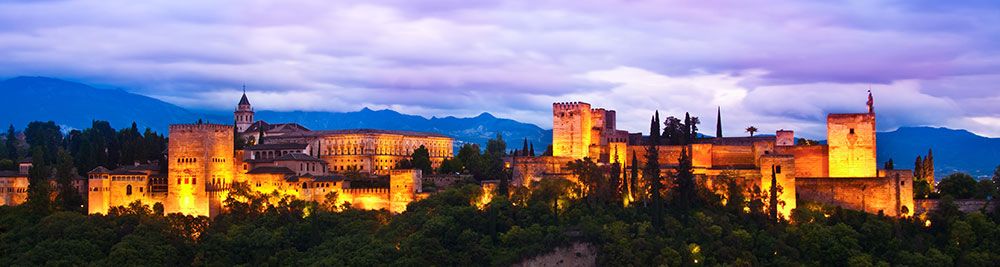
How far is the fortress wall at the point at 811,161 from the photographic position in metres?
62.3

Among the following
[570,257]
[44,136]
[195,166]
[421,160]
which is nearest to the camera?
[570,257]

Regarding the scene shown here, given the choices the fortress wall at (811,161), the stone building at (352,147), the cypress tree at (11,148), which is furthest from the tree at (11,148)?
the fortress wall at (811,161)

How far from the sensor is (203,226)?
206 ft

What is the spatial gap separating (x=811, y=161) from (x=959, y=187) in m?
8.57

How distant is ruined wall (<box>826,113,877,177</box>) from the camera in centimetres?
6153

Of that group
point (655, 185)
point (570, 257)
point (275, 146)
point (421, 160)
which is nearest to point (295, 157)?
point (275, 146)

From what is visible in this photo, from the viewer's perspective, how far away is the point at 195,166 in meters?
64.6

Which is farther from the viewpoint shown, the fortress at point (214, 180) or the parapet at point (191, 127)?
the parapet at point (191, 127)

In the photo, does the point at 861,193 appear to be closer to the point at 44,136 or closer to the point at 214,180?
the point at 214,180

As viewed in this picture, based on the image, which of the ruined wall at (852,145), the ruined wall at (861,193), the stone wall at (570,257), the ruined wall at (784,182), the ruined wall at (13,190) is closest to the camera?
the stone wall at (570,257)

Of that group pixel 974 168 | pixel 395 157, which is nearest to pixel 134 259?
pixel 395 157

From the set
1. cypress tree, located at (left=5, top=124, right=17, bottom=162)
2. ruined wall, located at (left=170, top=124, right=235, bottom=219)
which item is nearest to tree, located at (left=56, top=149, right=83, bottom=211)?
ruined wall, located at (left=170, top=124, right=235, bottom=219)

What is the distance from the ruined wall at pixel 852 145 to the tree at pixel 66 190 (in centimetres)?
4511

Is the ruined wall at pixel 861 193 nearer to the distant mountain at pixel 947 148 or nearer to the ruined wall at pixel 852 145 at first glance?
the ruined wall at pixel 852 145
